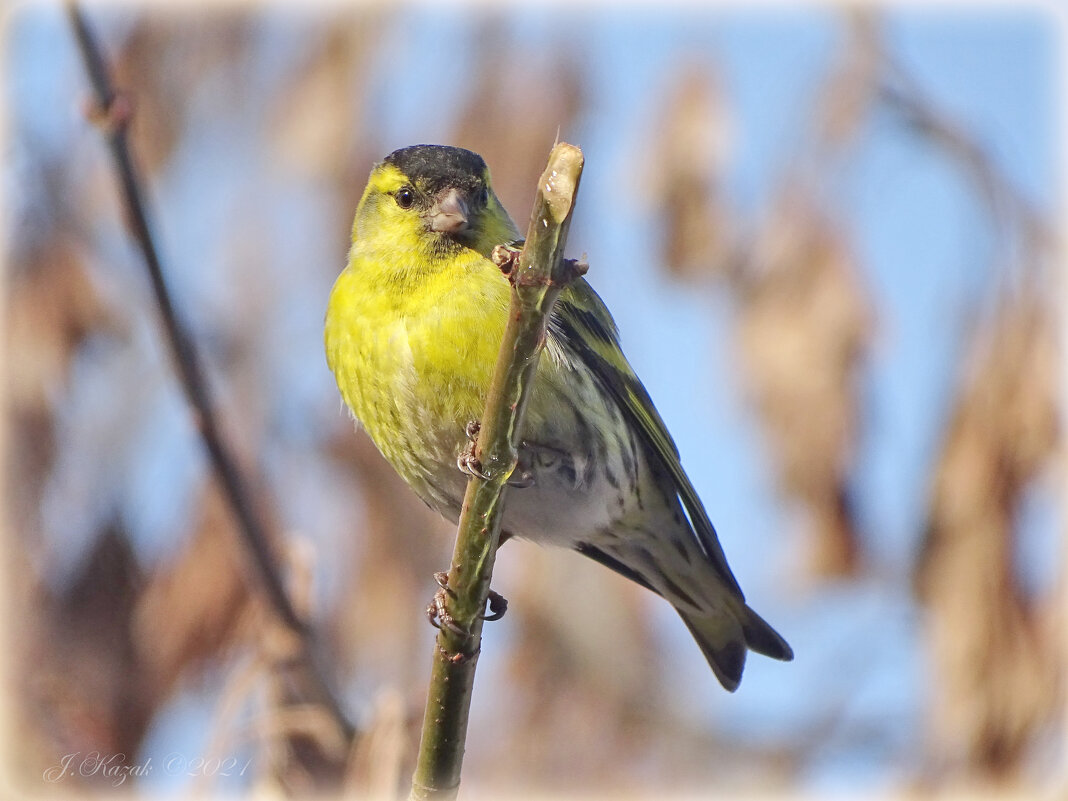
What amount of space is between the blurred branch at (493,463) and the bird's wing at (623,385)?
1362 mm

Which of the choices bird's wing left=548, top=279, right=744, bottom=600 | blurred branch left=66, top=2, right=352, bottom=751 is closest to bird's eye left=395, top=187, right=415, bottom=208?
bird's wing left=548, top=279, right=744, bottom=600

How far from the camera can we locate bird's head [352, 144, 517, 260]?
3.64 m

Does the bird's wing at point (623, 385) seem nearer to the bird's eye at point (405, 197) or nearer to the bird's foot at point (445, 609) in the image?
the bird's eye at point (405, 197)

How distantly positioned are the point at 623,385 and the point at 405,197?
92cm

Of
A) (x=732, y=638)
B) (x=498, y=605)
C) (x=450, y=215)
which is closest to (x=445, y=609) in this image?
(x=498, y=605)

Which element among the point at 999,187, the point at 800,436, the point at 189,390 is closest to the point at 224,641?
the point at 189,390

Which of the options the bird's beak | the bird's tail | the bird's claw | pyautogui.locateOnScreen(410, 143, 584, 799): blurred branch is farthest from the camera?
the bird's tail

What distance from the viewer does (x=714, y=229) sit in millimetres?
5914

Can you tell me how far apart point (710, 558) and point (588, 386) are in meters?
0.85

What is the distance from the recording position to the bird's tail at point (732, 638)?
420 centimetres

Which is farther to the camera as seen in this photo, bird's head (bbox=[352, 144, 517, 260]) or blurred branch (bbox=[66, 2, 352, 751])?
bird's head (bbox=[352, 144, 517, 260])

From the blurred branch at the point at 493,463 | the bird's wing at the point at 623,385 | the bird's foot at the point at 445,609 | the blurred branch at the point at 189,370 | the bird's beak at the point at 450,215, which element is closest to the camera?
the blurred branch at the point at 493,463

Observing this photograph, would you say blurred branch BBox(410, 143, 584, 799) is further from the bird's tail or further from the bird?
the bird's tail

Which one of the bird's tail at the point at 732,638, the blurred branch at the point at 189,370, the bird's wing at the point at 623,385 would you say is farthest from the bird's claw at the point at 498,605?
the bird's tail at the point at 732,638
